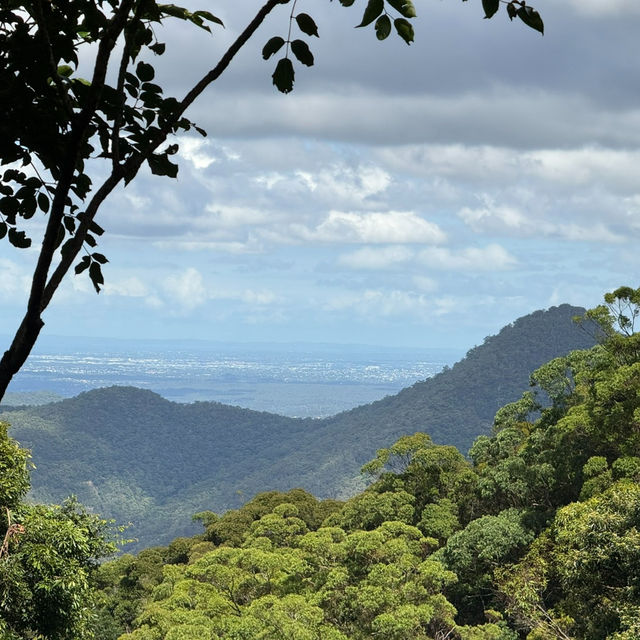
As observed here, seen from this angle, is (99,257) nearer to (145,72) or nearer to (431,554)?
(145,72)

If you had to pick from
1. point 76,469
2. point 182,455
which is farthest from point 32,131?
point 182,455

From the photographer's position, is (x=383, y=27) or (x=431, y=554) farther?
(x=431, y=554)

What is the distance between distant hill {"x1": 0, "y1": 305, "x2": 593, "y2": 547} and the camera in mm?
130000

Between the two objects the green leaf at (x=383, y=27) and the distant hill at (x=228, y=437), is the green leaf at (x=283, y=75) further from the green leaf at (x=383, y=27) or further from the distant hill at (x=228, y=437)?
the distant hill at (x=228, y=437)

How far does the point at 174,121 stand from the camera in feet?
6.82

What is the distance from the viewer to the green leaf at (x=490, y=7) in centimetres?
168

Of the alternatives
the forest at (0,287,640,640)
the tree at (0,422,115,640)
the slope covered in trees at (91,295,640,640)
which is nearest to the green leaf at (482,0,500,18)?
the forest at (0,287,640,640)

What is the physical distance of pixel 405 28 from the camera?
1742 millimetres

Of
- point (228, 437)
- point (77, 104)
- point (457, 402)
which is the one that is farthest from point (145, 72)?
point (228, 437)

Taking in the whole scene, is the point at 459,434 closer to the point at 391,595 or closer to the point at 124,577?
the point at 124,577

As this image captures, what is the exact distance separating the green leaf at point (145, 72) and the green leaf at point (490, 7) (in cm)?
91

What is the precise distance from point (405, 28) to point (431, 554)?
71.8ft

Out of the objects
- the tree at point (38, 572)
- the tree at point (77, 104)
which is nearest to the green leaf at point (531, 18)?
the tree at point (77, 104)

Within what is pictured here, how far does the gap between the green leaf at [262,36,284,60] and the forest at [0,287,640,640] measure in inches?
369
